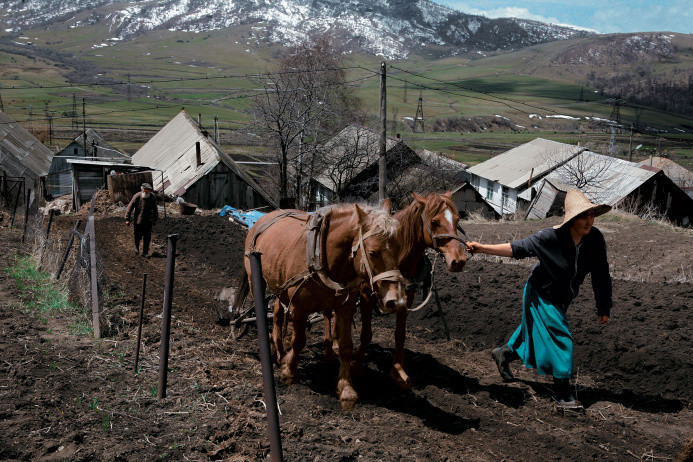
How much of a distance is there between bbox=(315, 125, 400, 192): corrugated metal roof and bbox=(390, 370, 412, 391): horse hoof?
82.5 feet

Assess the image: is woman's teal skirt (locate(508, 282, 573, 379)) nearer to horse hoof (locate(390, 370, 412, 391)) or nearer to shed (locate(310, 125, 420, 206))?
horse hoof (locate(390, 370, 412, 391))

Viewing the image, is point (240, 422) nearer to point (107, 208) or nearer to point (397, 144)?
point (107, 208)

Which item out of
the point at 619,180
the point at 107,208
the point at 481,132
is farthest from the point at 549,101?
the point at 107,208

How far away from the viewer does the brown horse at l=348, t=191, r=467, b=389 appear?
5.44m

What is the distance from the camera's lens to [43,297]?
8.20m

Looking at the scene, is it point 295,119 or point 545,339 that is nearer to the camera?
point 545,339

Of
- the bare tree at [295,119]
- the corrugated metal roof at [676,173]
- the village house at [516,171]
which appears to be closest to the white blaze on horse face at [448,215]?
the bare tree at [295,119]

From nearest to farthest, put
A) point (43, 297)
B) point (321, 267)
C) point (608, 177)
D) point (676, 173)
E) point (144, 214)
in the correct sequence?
point (321, 267), point (43, 297), point (144, 214), point (608, 177), point (676, 173)

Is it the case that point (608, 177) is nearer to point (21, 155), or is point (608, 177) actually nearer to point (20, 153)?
point (21, 155)

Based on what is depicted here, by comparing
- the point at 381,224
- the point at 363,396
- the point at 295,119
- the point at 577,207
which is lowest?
the point at 363,396

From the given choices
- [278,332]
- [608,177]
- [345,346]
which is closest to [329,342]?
[278,332]

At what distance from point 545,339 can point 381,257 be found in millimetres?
1867

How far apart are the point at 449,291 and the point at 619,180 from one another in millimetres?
26743

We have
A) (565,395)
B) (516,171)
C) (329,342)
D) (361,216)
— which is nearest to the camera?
(361,216)
